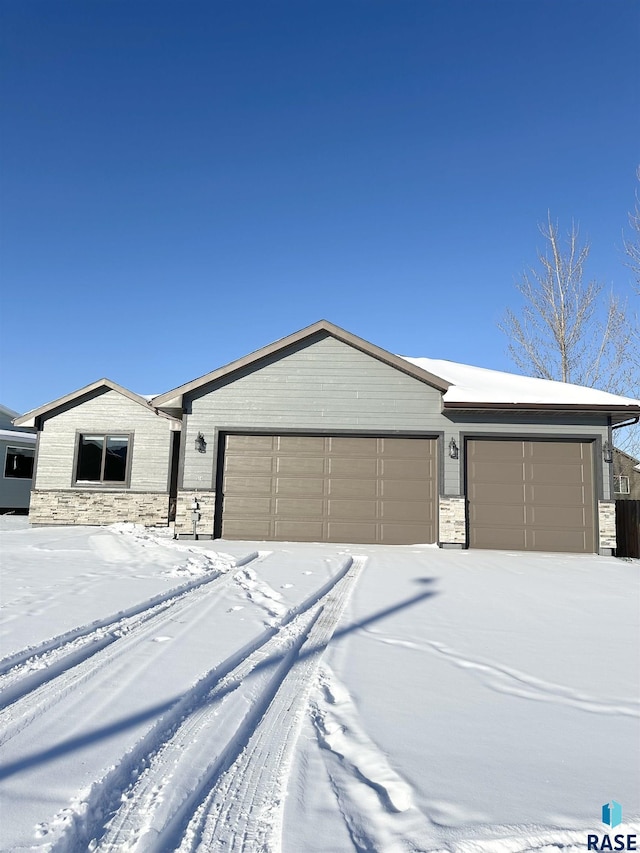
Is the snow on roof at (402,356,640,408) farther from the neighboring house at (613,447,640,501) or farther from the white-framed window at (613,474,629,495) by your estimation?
the white-framed window at (613,474,629,495)

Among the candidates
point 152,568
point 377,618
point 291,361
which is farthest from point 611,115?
point 152,568

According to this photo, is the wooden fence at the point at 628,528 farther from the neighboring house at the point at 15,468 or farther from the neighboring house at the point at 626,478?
the neighboring house at the point at 15,468

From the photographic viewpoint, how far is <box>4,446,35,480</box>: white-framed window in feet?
61.0

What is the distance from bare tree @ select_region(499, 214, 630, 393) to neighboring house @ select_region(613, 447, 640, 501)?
6606 mm

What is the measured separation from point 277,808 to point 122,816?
0.55 meters

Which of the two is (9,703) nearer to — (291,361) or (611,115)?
(291,361)

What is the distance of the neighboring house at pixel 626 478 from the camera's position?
25.5m

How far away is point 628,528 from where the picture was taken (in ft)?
34.8

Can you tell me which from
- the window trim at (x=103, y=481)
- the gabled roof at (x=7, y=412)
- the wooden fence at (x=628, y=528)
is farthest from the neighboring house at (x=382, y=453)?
the gabled roof at (x=7, y=412)

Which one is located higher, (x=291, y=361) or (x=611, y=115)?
(x=611, y=115)

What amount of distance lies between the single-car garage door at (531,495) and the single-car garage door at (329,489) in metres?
0.99

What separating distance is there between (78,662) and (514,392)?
9.79 meters

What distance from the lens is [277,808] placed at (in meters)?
1.86

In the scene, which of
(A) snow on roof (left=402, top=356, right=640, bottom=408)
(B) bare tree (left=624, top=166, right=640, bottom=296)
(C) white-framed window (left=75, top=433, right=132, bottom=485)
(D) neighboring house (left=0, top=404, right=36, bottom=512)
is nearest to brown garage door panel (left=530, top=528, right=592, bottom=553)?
(A) snow on roof (left=402, top=356, right=640, bottom=408)
